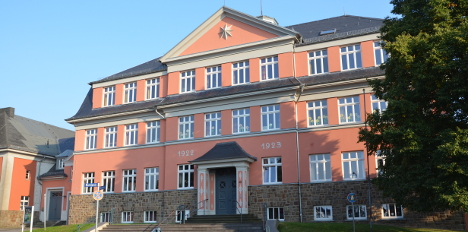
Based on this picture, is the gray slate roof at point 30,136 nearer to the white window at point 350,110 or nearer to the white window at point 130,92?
the white window at point 130,92

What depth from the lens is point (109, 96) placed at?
3331cm

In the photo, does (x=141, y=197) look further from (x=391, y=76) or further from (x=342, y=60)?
(x=391, y=76)

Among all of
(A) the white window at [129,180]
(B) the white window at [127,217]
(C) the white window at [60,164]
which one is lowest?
(B) the white window at [127,217]

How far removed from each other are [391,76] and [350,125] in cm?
635

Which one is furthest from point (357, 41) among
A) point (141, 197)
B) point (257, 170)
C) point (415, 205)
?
point (141, 197)

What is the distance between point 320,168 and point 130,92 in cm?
1507

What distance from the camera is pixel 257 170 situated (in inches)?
1021

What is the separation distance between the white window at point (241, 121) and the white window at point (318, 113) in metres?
3.71

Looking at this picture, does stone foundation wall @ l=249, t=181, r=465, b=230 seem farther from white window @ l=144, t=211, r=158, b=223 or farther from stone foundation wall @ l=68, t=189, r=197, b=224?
white window @ l=144, t=211, r=158, b=223

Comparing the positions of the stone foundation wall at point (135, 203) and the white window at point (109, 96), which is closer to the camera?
the stone foundation wall at point (135, 203)

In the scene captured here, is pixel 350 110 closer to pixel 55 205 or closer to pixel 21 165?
pixel 55 205

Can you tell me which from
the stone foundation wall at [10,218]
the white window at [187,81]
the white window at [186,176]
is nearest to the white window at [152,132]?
the white window at [187,81]

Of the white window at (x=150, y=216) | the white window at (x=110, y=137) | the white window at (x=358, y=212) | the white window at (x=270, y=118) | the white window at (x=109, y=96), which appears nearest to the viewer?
the white window at (x=358, y=212)

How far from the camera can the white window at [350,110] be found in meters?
24.8
